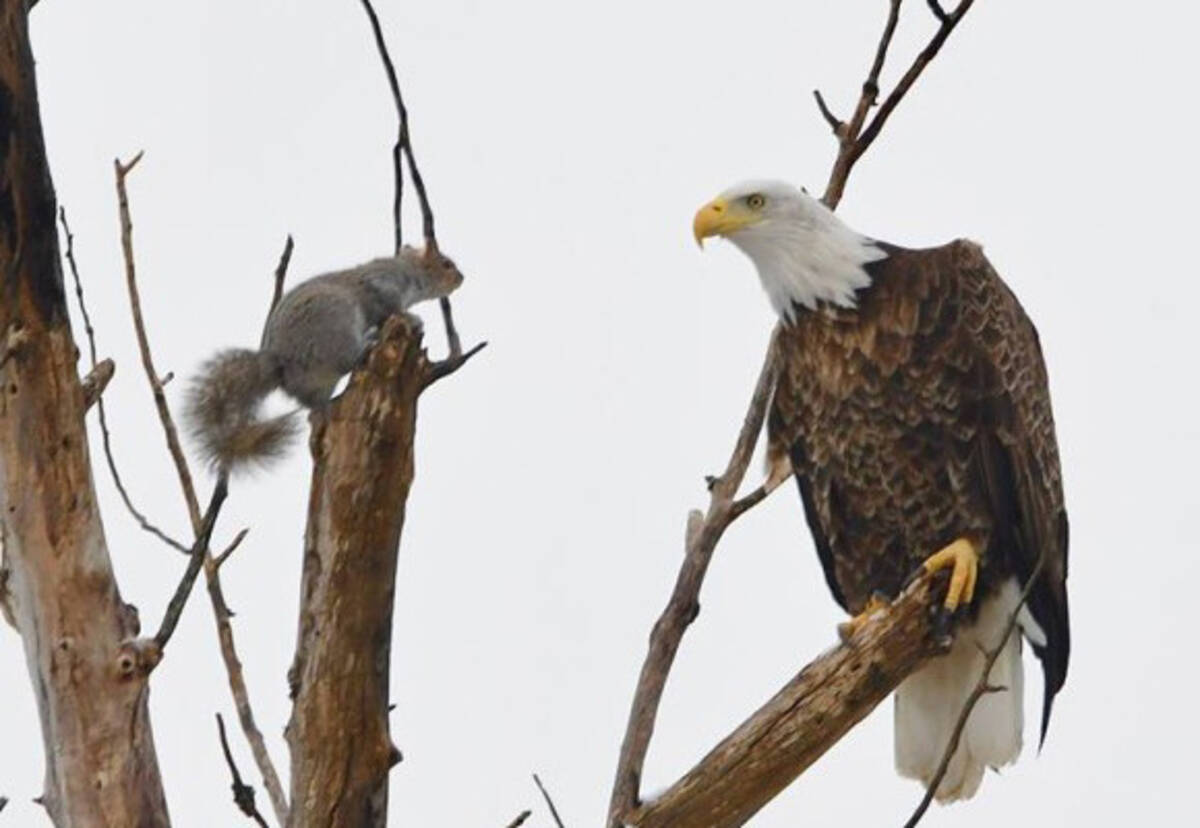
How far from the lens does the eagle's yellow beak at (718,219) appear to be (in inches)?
198

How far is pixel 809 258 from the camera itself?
5.06 meters

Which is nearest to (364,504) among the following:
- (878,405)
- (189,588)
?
(189,588)

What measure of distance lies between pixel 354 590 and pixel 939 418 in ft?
7.45

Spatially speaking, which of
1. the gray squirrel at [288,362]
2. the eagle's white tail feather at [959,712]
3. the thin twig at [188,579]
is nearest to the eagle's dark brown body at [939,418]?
the eagle's white tail feather at [959,712]

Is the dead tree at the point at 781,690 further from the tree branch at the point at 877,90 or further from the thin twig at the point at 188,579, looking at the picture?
the thin twig at the point at 188,579

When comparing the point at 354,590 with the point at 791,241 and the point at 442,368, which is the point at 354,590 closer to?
the point at 442,368

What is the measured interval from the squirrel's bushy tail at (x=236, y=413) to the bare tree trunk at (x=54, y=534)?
65 centimetres

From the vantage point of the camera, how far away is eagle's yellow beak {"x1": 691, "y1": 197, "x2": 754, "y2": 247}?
503cm

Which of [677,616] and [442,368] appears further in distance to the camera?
[677,616]

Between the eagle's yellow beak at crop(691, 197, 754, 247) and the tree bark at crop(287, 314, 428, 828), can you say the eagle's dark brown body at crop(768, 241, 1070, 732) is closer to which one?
the eagle's yellow beak at crop(691, 197, 754, 247)

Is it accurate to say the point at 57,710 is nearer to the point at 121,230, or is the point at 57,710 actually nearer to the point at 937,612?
the point at 121,230

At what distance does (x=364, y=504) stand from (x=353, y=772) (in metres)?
0.43

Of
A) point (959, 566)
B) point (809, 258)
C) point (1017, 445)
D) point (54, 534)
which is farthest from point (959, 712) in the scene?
point (54, 534)

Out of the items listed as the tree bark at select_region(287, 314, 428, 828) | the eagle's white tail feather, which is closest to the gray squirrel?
the tree bark at select_region(287, 314, 428, 828)
